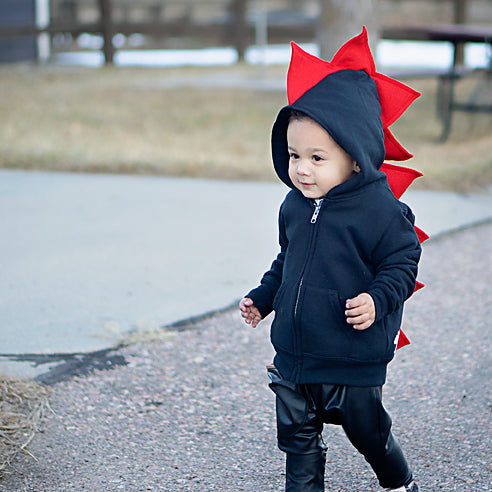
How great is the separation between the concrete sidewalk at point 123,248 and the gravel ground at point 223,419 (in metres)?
0.29

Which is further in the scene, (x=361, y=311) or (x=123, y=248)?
(x=123, y=248)

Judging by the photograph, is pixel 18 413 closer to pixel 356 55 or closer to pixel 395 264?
pixel 395 264

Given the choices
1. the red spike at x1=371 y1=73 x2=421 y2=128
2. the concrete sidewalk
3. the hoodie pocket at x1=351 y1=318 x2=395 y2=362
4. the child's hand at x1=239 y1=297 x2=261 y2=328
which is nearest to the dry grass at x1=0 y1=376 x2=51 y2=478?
the concrete sidewalk

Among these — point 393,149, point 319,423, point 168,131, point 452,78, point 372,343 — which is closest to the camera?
point 372,343

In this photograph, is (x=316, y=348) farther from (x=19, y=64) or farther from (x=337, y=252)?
(x=19, y=64)

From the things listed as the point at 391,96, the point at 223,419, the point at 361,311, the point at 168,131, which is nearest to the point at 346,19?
the point at 168,131

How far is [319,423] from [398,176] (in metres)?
0.69

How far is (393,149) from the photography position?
2.14m

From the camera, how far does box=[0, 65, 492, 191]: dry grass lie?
673 cm

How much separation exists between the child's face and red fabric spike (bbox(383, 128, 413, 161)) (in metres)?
0.18

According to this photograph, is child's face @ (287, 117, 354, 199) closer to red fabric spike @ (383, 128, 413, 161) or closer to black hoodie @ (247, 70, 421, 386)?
black hoodie @ (247, 70, 421, 386)

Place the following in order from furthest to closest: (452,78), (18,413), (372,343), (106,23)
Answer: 1. (106,23)
2. (452,78)
3. (18,413)
4. (372,343)

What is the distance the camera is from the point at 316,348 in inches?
75.7

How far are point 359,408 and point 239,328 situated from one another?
4.98 feet
